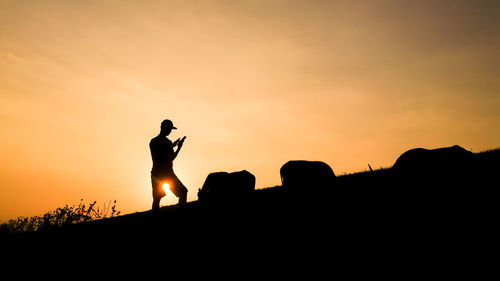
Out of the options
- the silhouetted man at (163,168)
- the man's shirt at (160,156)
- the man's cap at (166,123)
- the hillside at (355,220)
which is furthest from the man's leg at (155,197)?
the man's cap at (166,123)

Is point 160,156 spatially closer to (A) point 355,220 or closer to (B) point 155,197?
(B) point 155,197

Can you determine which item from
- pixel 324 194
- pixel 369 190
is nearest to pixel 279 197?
pixel 324 194

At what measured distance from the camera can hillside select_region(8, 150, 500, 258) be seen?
4059 mm

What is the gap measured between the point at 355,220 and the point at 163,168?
5.25m

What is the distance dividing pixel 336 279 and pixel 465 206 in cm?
360

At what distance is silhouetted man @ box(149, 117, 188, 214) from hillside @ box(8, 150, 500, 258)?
61cm

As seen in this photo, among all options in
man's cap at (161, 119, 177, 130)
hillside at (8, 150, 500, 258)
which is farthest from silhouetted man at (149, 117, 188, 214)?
hillside at (8, 150, 500, 258)

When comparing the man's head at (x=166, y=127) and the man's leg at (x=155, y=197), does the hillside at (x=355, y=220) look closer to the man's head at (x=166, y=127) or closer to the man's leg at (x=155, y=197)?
the man's leg at (x=155, y=197)

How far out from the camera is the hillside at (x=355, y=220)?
4.06m

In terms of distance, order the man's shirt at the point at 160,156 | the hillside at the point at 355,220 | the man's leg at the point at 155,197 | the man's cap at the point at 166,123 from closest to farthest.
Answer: the hillside at the point at 355,220
the man's leg at the point at 155,197
the man's shirt at the point at 160,156
the man's cap at the point at 166,123

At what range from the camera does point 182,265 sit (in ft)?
13.1

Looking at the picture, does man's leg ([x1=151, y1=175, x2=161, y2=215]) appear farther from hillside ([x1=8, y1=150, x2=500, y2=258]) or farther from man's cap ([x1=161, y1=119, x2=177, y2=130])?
man's cap ([x1=161, y1=119, x2=177, y2=130])

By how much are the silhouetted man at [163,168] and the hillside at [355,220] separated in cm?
61

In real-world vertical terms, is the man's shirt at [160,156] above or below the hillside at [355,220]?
above
